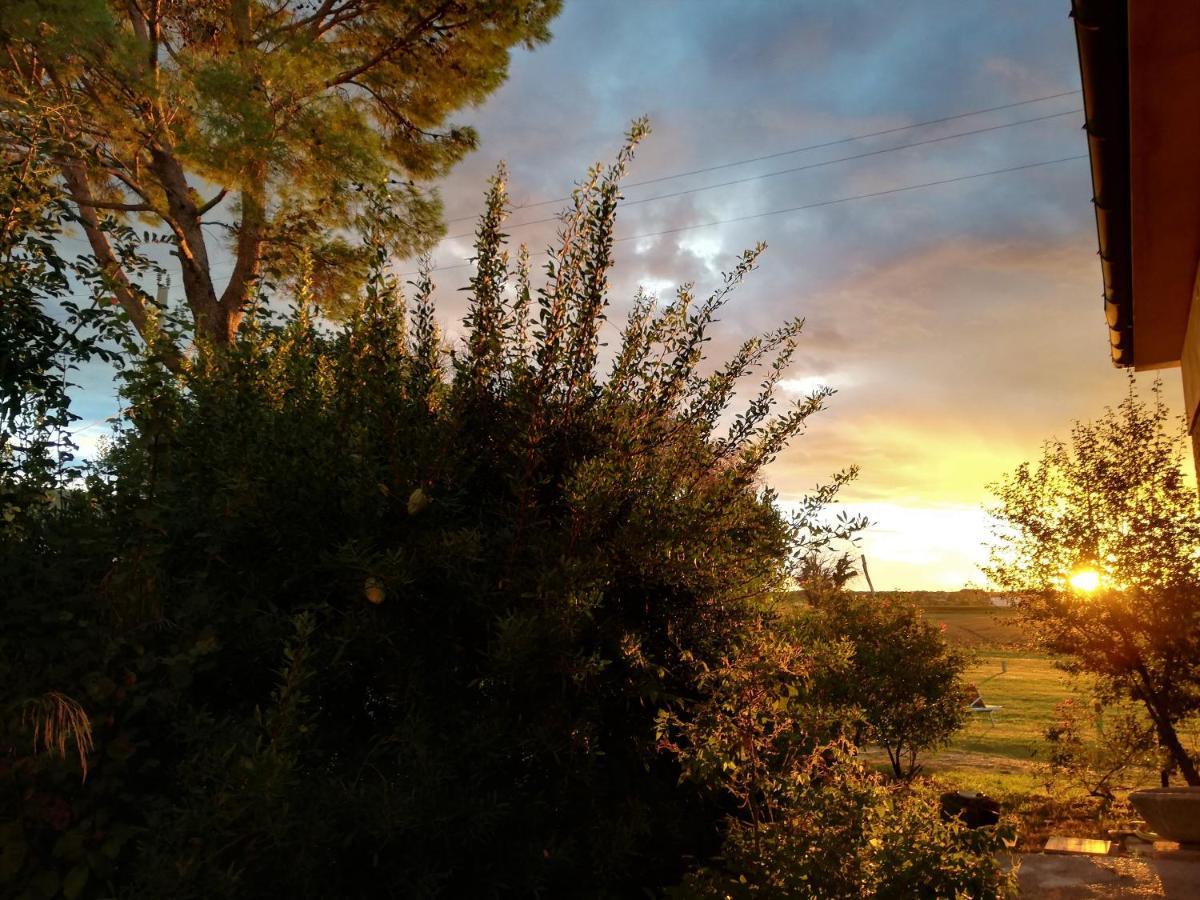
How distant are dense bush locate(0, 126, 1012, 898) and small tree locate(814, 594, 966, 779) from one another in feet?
35.3

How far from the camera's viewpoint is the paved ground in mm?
6840

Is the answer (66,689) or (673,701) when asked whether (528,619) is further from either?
(66,689)

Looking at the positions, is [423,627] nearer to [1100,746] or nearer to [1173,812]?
[1173,812]

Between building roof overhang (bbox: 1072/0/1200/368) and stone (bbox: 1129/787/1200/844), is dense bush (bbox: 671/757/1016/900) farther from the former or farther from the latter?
stone (bbox: 1129/787/1200/844)

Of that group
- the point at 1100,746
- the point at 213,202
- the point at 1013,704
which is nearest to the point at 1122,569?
→ the point at 1100,746

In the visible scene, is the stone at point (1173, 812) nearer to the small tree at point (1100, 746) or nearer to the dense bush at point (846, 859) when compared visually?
the small tree at point (1100, 746)

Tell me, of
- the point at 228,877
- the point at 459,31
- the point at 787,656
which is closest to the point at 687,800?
the point at 787,656

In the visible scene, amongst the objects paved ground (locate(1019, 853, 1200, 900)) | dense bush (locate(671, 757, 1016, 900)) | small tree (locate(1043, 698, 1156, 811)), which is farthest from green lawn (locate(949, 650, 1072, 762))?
dense bush (locate(671, 757, 1016, 900))

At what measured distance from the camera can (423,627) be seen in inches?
140

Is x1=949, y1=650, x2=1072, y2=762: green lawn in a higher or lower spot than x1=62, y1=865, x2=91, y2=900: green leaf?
lower

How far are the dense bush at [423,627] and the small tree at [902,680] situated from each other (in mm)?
10744

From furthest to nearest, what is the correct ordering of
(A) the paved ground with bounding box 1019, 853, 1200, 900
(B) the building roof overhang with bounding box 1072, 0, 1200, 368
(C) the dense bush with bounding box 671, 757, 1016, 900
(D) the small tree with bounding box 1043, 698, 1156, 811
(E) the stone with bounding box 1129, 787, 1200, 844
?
(D) the small tree with bounding box 1043, 698, 1156, 811, (E) the stone with bounding box 1129, 787, 1200, 844, (A) the paved ground with bounding box 1019, 853, 1200, 900, (B) the building roof overhang with bounding box 1072, 0, 1200, 368, (C) the dense bush with bounding box 671, 757, 1016, 900

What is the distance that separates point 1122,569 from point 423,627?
11818 millimetres

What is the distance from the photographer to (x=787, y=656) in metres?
3.92
